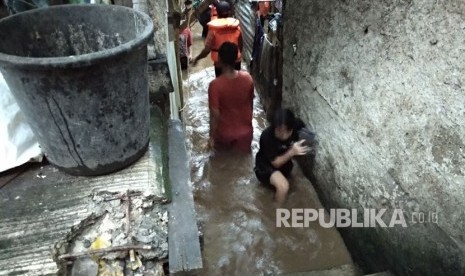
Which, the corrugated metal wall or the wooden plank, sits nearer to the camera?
the wooden plank

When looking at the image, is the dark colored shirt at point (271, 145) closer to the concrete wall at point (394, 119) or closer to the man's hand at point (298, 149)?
the man's hand at point (298, 149)

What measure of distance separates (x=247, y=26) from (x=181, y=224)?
6947 mm

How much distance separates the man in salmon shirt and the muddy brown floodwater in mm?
329

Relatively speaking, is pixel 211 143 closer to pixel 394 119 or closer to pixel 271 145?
pixel 271 145

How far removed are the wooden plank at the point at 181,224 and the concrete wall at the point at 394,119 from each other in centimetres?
157

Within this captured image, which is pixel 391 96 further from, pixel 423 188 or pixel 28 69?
pixel 28 69

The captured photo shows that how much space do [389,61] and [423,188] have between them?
0.94 m

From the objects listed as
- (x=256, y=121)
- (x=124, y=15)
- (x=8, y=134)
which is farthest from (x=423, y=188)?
(x=256, y=121)

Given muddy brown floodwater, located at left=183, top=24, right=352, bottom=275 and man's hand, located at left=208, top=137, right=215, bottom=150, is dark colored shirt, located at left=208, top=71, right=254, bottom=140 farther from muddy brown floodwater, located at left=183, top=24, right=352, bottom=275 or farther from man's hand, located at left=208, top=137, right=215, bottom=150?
muddy brown floodwater, located at left=183, top=24, right=352, bottom=275

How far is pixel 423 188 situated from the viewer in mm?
2371

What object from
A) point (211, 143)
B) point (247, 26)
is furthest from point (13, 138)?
point (247, 26)

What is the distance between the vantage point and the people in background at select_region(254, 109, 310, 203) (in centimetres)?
375

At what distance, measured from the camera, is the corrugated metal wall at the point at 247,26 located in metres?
7.58

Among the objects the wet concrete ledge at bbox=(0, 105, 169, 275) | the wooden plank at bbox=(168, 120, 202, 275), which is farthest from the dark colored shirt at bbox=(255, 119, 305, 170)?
the wet concrete ledge at bbox=(0, 105, 169, 275)
